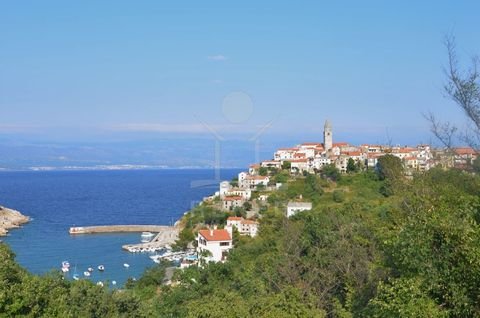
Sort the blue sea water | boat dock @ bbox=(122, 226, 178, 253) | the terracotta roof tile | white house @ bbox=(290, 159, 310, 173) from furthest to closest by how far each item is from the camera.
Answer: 1. white house @ bbox=(290, 159, 310, 173)
2. boat dock @ bbox=(122, 226, 178, 253)
3. the blue sea water
4. the terracotta roof tile

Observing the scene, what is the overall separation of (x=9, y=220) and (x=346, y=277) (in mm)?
41772

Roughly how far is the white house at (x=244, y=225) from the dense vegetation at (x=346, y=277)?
12.3 m

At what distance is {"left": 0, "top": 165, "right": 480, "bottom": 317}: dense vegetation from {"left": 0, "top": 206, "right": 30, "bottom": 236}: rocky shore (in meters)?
30.8

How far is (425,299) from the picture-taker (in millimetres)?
5461

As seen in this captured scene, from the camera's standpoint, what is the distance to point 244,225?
30.8 metres

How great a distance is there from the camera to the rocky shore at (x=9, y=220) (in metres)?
43.4

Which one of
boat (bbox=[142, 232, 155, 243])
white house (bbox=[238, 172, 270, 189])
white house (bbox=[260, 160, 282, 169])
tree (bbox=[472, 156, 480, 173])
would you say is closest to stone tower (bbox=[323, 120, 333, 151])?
white house (bbox=[260, 160, 282, 169])

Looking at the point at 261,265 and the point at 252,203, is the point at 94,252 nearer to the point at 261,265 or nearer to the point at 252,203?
the point at 252,203

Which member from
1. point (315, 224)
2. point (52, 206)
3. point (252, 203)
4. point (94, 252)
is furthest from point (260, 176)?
point (52, 206)

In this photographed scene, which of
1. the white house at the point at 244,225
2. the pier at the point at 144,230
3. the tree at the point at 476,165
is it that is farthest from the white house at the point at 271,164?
the tree at the point at 476,165

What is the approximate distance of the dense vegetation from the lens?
18.1 feet

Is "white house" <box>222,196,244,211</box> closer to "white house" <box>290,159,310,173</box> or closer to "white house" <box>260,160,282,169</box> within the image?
"white house" <box>290,159,310,173</box>

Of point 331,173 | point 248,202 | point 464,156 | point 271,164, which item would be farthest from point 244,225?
point 464,156

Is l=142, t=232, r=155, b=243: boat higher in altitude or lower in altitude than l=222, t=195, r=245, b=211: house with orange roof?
lower
